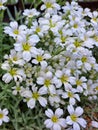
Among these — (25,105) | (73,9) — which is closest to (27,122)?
(25,105)

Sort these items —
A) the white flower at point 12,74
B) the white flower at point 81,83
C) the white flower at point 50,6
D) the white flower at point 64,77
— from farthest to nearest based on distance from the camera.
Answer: the white flower at point 50,6 < the white flower at point 81,83 < the white flower at point 64,77 < the white flower at point 12,74

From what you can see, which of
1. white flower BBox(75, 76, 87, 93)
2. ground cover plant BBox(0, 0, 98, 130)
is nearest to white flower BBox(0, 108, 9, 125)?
ground cover plant BBox(0, 0, 98, 130)

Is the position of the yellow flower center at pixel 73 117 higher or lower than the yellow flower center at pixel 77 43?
lower

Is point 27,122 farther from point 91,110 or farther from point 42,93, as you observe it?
point 91,110

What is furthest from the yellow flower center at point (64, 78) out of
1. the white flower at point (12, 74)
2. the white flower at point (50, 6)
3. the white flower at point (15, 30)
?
the white flower at point (50, 6)

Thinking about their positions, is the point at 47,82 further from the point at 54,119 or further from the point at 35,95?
the point at 54,119

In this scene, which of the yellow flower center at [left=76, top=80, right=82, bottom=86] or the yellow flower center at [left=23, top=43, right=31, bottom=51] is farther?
the yellow flower center at [left=76, top=80, right=82, bottom=86]

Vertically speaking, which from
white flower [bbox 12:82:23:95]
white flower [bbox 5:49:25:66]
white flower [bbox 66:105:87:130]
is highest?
white flower [bbox 5:49:25:66]

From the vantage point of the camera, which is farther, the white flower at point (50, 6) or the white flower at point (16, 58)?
the white flower at point (50, 6)

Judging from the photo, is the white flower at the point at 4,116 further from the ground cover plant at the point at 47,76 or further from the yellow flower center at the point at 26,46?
the yellow flower center at the point at 26,46

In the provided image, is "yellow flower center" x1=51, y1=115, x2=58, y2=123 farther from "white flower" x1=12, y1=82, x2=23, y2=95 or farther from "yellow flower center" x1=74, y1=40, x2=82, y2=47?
"yellow flower center" x1=74, y1=40, x2=82, y2=47
